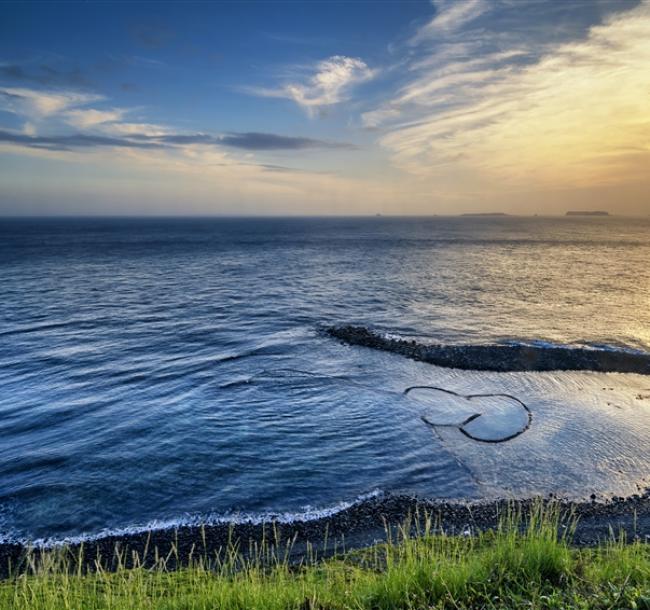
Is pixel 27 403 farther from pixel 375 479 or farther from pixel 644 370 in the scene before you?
pixel 644 370

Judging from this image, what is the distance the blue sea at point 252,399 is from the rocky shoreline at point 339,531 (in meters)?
0.91

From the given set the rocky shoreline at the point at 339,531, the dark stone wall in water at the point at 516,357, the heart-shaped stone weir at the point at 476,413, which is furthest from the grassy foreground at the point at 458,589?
the dark stone wall in water at the point at 516,357

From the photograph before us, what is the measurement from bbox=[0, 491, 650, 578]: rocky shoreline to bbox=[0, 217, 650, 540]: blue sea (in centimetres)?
91

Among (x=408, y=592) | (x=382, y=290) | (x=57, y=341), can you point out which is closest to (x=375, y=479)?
(x=408, y=592)

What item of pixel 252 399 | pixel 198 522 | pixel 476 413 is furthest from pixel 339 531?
pixel 252 399

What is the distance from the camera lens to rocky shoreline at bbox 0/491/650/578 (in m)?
15.5

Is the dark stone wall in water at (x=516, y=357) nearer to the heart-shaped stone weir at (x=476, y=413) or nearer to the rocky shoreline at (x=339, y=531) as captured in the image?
the heart-shaped stone weir at (x=476, y=413)

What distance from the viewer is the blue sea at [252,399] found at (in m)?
19.6

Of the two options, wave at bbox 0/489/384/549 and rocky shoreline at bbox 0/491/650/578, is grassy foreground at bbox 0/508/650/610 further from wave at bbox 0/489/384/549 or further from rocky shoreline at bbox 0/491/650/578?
wave at bbox 0/489/384/549

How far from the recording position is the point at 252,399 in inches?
1182

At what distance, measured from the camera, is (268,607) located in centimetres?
904

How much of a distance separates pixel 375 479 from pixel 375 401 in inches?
371

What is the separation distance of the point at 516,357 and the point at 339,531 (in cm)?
2726

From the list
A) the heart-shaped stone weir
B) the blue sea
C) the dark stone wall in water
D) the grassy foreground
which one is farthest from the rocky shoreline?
the dark stone wall in water
